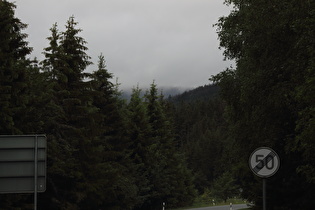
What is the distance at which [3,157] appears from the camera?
28.1ft

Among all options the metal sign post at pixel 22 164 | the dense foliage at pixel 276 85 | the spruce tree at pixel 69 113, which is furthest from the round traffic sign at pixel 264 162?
the spruce tree at pixel 69 113

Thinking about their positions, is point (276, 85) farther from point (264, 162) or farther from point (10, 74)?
point (10, 74)

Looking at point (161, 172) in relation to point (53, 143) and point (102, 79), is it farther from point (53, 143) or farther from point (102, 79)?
point (53, 143)

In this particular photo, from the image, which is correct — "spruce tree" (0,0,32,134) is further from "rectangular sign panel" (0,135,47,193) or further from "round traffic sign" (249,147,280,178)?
"round traffic sign" (249,147,280,178)

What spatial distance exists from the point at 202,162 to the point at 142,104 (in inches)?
3271

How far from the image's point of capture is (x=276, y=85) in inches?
759

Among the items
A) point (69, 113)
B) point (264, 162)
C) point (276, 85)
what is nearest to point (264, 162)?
point (264, 162)

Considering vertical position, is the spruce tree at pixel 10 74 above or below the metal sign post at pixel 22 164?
above

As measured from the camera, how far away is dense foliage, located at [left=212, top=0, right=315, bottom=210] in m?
16.2

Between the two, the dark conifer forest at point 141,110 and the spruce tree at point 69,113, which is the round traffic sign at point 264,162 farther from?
the spruce tree at point 69,113

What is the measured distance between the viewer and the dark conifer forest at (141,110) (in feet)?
60.5

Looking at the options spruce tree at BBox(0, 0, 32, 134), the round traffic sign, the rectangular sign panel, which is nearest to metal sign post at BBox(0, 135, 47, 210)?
the rectangular sign panel

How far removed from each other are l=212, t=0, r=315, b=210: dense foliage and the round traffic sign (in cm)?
470

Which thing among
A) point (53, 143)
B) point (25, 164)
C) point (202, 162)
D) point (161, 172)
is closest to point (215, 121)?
point (202, 162)
